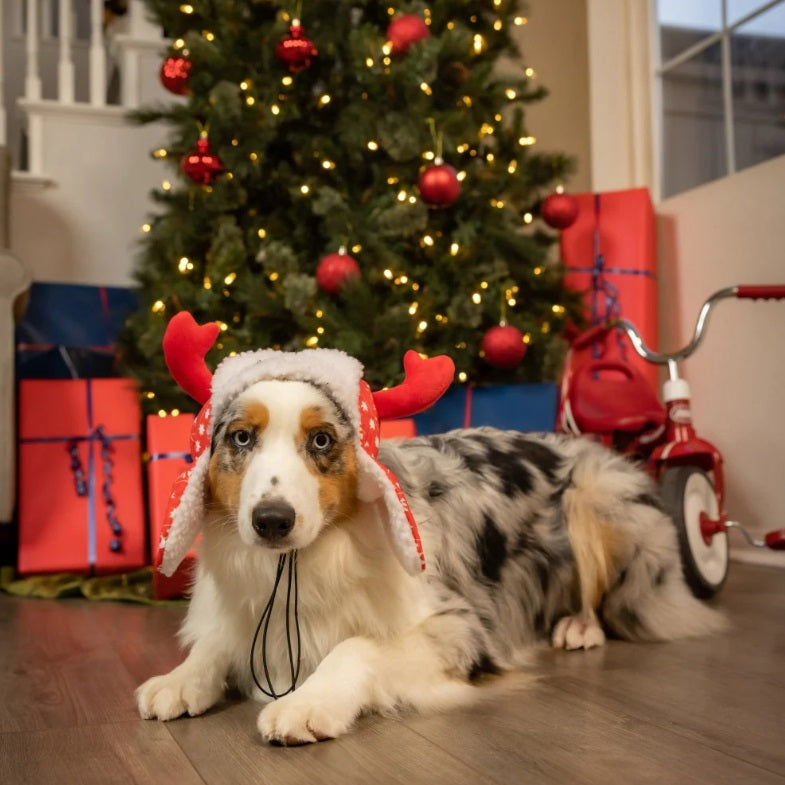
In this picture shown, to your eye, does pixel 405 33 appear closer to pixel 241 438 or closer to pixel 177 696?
pixel 241 438

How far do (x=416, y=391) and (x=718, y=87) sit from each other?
9.62 feet

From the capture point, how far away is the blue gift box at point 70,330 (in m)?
3.60

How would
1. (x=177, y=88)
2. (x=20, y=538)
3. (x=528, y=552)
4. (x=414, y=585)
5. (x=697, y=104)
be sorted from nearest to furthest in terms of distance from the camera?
(x=414, y=585) → (x=528, y=552) → (x=20, y=538) → (x=177, y=88) → (x=697, y=104)

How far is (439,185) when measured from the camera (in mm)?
3164

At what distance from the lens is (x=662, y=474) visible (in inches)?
106

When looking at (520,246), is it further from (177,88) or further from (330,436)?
(330,436)

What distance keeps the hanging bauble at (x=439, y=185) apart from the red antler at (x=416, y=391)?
4.97 feet

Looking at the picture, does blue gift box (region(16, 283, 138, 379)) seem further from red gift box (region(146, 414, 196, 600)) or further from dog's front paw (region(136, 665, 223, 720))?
dog's front paw (region(136, 665, 223, 720))

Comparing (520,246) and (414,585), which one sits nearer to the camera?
(414,585)

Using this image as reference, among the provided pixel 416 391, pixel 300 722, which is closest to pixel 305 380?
pixel 416 391

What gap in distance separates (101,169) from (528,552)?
10.5 ft

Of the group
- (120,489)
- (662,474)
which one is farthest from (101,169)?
(662,474)

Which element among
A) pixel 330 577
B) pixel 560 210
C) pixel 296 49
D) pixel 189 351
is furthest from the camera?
pixel 560 210

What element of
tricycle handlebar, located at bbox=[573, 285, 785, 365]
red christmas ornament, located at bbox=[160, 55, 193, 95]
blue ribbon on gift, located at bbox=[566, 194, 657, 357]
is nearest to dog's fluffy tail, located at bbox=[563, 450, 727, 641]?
tricycle handlebar, located at bbox=[573, 285, 785, 365]
